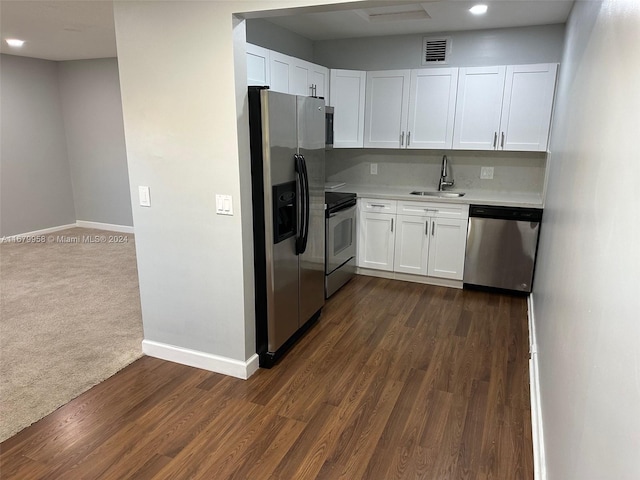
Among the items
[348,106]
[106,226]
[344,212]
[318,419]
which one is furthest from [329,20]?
[106,226]

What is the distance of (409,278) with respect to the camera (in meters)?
4.69

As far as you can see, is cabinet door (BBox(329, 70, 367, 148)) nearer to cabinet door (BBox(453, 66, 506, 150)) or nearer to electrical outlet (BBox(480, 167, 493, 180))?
cabinet door (BBox(453, 66, 506, 150))

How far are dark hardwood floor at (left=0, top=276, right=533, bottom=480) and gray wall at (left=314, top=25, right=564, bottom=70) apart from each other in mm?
2728

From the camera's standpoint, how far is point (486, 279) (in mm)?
4297

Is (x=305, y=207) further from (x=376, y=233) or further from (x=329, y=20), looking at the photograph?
(x=329, y=20)

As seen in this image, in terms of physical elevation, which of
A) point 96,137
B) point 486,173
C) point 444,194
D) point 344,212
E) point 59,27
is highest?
point 59,27

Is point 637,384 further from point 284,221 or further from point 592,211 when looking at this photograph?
point 284,221

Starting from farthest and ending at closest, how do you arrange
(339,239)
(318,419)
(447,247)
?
(447,247) → (339,239) → (318,419)

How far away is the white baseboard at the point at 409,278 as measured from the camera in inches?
178

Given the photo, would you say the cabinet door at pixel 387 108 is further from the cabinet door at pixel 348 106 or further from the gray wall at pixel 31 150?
the gray wall at pixel 31 150

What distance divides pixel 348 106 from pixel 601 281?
3.92m

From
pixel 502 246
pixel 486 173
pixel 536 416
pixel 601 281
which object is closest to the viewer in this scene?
pixel 601 281

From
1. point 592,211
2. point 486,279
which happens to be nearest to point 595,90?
point 592,211

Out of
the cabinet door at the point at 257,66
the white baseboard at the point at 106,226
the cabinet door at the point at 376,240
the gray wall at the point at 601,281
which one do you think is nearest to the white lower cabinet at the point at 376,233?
the cabinet door at the point at 376,240
